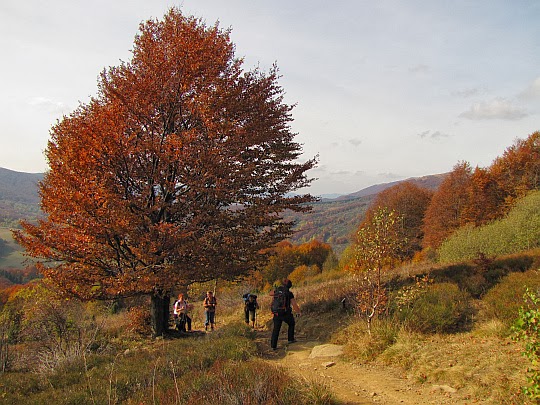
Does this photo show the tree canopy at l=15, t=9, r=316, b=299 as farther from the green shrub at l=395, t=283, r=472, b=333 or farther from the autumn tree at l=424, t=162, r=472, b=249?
the autumn tree at l=424, t=162, r=472, b=249

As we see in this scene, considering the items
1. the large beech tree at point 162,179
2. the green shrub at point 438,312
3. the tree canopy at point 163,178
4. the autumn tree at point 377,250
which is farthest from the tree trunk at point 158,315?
the green shrub at point 438,312

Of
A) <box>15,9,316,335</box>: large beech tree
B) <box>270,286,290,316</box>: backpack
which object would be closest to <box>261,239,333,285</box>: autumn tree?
<box>15,9,316,335</box>: large beech tree

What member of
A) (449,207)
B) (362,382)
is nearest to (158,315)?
(362,382)

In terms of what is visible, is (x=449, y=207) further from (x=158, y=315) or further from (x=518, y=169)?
(x=158, y=315)

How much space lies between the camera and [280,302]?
9781 mm

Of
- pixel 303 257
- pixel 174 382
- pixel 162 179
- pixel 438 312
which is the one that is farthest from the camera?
pixel 303 257

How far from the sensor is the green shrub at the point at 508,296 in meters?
7.75

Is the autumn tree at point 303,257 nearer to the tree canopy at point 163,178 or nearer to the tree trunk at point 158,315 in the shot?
the tree trunk at point 158,315

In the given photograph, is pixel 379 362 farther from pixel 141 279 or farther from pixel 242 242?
pixel 141 279

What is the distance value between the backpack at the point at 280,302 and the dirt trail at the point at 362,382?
1160 mm

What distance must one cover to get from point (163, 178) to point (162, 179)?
68 millimetres

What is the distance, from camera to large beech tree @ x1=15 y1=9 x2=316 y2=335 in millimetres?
9930

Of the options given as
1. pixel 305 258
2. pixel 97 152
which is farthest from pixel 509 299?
pixel 305 258

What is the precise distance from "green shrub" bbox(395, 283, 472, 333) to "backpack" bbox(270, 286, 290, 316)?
3.00 m
